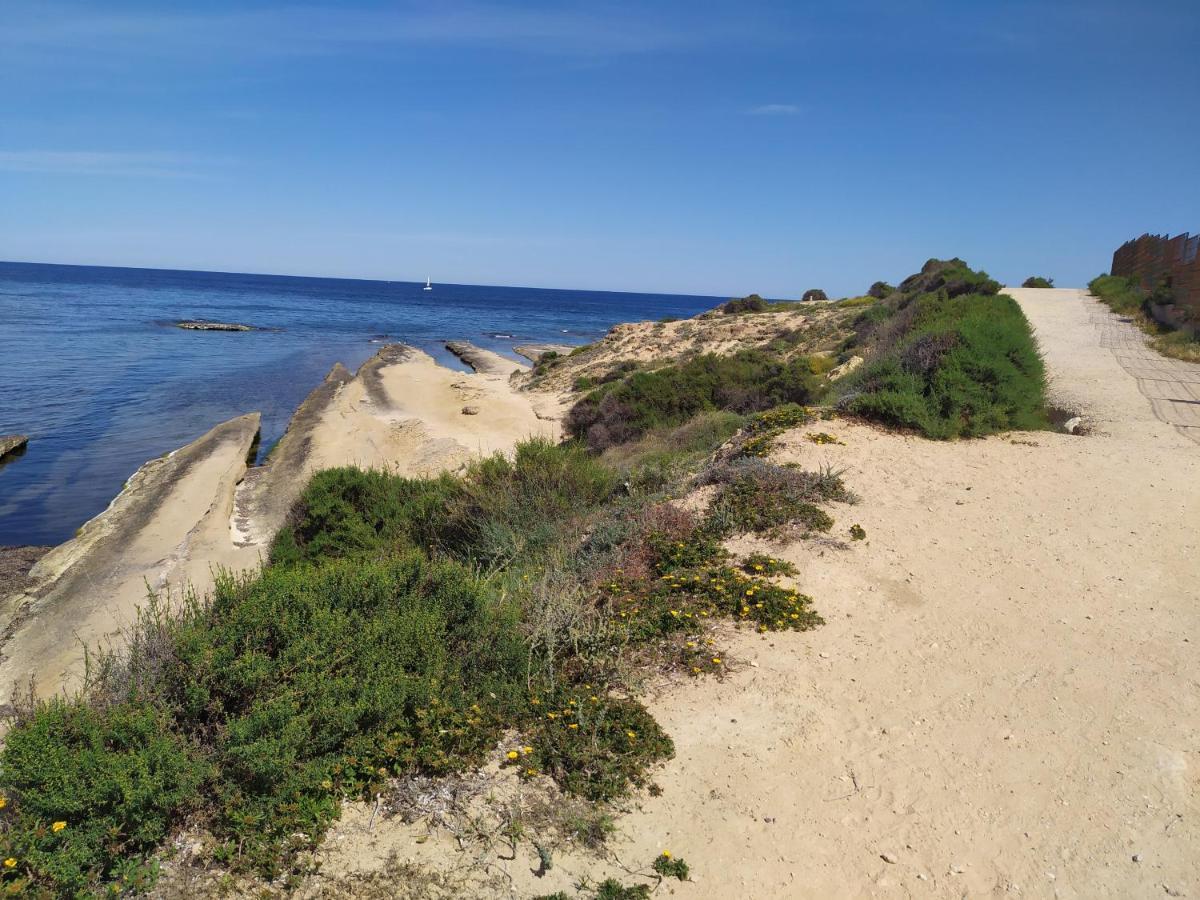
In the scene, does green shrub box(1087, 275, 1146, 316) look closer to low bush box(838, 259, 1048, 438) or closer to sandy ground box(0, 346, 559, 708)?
low bush box(838, 259, 1048, 438)

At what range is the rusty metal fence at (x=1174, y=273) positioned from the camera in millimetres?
22688

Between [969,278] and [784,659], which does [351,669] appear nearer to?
[784,659]

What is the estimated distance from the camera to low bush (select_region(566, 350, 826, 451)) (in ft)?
59.3

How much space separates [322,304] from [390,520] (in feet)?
339

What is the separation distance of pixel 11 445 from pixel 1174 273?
3889cm

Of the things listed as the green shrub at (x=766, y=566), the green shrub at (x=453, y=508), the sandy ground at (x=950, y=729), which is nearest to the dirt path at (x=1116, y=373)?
the sandy ground at (x=950, y=729)

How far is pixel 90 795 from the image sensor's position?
3758 mm

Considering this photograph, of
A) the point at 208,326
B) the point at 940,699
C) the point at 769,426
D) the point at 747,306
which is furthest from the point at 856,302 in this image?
the point at 208,326

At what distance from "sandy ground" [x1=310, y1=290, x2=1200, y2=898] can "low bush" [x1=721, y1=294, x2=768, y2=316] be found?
35.1 meters

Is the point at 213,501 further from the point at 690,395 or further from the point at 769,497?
the point at 769,497

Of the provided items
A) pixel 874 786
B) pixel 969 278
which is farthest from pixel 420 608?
pixel 969 278

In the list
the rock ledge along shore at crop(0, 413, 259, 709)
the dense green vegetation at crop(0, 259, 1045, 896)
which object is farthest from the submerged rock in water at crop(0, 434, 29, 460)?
the dense green vegetation at crop(0, 259, 1045, 896)

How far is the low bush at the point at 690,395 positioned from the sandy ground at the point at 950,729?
8.93 metres

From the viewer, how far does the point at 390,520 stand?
11797 mm
